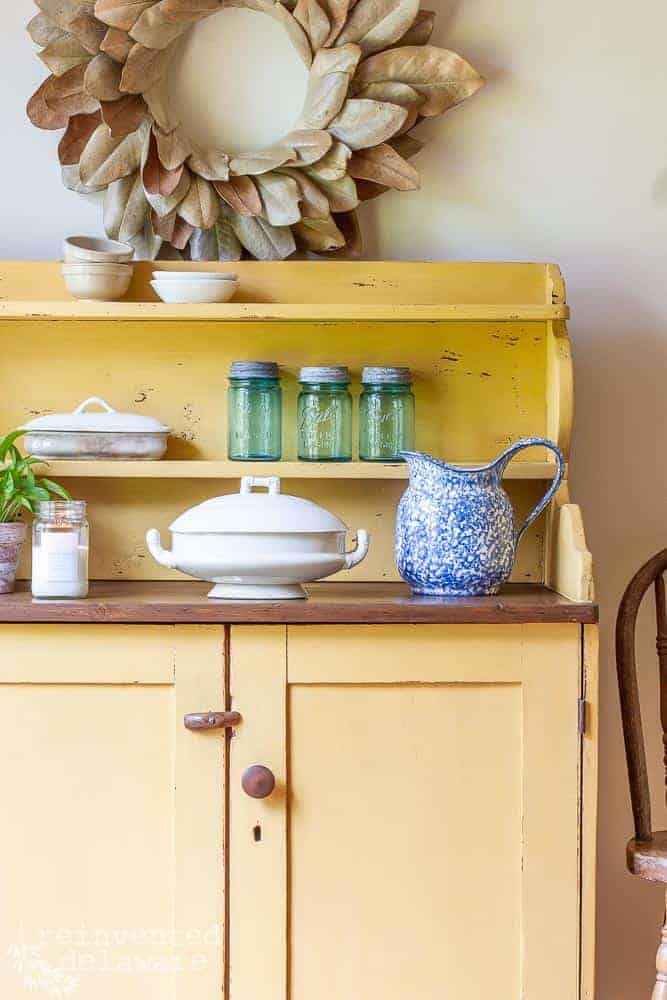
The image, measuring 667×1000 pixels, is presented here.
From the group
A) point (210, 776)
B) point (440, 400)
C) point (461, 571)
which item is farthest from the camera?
point (440, 400)

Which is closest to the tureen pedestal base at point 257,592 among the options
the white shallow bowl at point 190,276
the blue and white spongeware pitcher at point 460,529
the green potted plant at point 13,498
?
the blue and white spongeware pitcher at point 460,529

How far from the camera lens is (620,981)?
236cm

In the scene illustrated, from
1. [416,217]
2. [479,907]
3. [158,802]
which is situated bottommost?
[479,907]

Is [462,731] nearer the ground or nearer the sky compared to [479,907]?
nearer the sky

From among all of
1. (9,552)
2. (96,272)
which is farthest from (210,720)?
(96,272)

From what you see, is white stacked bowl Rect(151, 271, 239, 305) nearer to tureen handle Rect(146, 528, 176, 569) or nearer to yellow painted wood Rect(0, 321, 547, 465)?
yellow painted wood Rect(0, 321, 547, 465)

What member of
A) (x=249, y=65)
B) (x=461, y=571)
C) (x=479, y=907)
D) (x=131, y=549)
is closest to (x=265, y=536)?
(x=461, y=571)

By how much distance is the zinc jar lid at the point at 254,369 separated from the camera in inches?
85.5

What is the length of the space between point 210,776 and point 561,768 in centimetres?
51

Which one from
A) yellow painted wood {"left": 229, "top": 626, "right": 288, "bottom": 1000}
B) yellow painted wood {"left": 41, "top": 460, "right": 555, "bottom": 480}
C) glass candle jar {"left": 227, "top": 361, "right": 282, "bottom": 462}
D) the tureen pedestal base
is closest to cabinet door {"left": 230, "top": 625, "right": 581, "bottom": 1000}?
yellow painted wood {"left": 229, "top": 626, "right": 288, "bottom": 1000}

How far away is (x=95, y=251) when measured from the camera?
7.11 ft

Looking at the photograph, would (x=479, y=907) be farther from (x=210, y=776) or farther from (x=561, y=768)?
(x=210, y=776)

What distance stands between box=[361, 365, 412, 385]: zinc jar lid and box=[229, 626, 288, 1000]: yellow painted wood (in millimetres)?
555

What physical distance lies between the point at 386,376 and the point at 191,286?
0.37 meters
